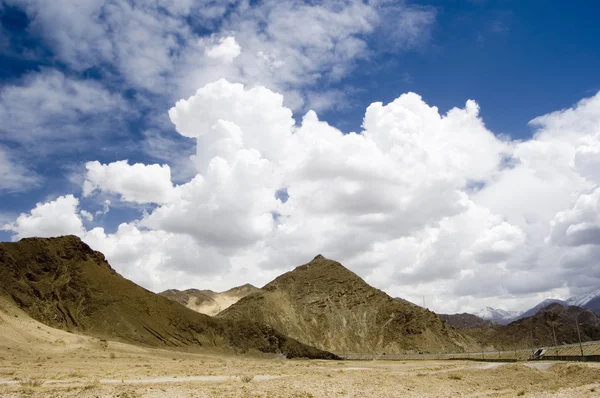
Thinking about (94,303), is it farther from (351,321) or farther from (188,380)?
(351,321)

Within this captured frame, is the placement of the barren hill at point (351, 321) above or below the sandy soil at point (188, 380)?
above

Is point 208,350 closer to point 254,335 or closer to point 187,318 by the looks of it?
point 187,318

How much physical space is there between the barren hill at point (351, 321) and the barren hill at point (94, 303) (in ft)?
141

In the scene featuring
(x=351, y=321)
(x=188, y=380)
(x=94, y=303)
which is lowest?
(x=188, y=380)

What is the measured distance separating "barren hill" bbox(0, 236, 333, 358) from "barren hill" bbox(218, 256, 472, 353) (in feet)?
141

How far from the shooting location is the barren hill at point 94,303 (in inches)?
3971

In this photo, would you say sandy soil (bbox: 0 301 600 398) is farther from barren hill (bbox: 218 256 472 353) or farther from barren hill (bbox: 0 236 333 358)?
barren hill (bbox: 218 256 472 353)

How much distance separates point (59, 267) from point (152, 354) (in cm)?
4133

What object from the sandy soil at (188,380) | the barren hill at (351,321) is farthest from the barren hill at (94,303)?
the barren hill at (351,321)

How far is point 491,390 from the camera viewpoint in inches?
1752

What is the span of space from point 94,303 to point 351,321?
106 m

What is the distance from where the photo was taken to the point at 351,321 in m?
186

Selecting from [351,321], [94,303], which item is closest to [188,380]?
[94,303]

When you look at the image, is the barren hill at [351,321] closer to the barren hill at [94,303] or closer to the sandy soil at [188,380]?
the barren hill at [94,303]
